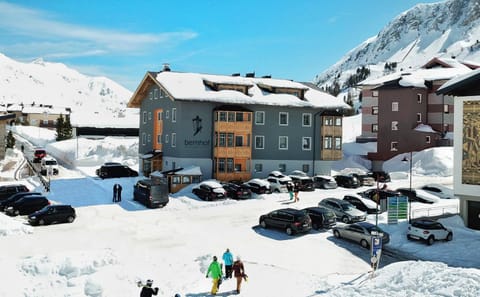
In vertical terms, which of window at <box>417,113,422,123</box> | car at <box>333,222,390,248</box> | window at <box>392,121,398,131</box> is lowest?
car at <box>333,222,390,248</box>

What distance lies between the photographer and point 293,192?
42.3 metres

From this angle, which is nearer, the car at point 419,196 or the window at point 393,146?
the car at point 419,196

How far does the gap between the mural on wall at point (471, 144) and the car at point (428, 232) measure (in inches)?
260

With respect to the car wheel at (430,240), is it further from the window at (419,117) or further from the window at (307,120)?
the window at (419,117)

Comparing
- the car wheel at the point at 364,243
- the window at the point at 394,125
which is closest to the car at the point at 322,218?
the car wheel at the point at 364,243

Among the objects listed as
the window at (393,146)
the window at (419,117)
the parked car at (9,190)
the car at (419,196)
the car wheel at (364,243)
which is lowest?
the car wheel at (364,243)

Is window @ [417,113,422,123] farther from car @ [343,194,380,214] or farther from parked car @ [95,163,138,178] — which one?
parked car @ [95,163,138,178]

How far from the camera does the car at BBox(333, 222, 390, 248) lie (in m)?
27.0

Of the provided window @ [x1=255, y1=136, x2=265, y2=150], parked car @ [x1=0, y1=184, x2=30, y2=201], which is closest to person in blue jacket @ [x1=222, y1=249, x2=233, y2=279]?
parked car @ [x1=0, y1=184, x2=30, y2=201]

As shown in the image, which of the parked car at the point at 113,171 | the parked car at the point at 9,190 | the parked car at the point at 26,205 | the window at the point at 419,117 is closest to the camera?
the parked car at the point at 26,205

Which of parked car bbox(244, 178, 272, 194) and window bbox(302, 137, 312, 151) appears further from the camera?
window bbox(302, 137, 312, 151)

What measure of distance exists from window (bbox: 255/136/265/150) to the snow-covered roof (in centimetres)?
409

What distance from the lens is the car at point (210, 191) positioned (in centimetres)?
3972

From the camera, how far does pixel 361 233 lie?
89.6 ft
